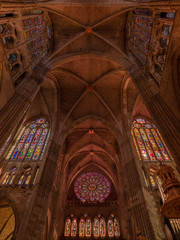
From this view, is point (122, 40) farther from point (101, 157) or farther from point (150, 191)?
point (101, 157)

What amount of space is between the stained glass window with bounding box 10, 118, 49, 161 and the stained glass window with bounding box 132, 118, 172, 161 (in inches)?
327

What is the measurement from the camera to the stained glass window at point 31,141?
535 inches

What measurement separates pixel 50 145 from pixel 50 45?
7.78 m

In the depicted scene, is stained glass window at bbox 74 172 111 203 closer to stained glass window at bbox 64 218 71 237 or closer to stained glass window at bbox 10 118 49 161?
stained glass window at bbox 64 218 71 237

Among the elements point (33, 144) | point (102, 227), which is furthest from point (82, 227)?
point (33, 144)

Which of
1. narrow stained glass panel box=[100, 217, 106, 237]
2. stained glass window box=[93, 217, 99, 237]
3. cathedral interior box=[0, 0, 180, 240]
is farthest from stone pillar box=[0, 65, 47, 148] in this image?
narrow stained glass panel box=[100, 217, 106, 237]

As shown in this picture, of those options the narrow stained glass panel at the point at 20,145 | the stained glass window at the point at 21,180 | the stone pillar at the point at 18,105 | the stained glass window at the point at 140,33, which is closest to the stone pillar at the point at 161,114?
the stained glass window at the point at 140,33

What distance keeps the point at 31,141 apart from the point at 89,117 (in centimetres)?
618

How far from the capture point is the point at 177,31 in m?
6.21

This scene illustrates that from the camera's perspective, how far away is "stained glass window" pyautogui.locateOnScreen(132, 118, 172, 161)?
13.5 m

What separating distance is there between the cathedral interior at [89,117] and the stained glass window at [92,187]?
125mm

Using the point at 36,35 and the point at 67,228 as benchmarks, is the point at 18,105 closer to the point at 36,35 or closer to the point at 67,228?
the point at 36,35

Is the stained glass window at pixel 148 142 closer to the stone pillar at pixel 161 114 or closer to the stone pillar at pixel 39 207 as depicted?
the stone pillar at pixel 161 114

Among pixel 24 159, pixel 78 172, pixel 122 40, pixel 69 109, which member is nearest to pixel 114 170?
pixel 78 172
